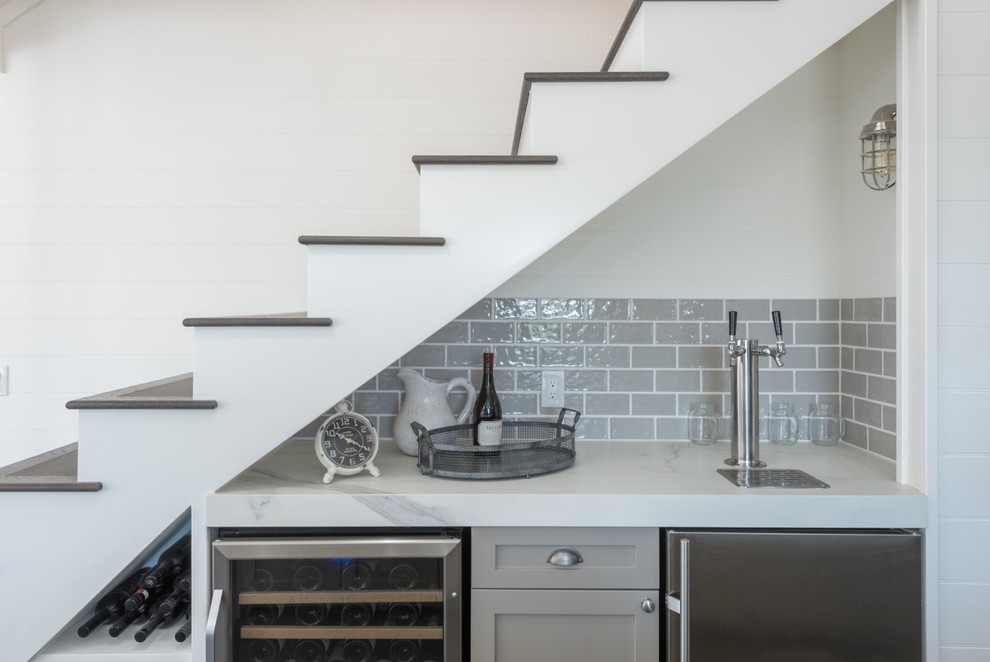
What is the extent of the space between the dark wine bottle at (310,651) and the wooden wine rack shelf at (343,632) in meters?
0.05

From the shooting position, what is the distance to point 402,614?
201cm

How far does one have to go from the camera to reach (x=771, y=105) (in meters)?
2.67

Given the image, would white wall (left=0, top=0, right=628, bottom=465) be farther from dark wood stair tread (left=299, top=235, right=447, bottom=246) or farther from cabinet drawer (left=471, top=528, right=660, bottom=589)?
cabinet drawer (left=471, top=528, right=660, bottom=589)

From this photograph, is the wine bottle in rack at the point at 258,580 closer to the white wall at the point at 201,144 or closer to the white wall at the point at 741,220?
the white wall at the point at 201,144

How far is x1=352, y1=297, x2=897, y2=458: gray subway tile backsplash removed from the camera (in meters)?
2.69

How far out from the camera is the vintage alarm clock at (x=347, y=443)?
2.13m

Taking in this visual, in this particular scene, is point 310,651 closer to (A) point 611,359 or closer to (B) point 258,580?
(B) point 258,580

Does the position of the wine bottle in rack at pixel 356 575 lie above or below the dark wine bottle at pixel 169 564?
above

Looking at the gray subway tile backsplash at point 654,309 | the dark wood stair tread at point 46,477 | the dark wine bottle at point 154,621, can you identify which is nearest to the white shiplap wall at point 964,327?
the gray subway tile backsplash at point 654,309

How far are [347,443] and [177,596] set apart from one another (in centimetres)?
67

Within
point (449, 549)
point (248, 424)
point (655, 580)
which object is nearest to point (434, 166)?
point (248, 424)

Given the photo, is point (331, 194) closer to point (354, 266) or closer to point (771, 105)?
point (354, 266)

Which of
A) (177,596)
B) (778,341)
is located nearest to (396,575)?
(177,596)

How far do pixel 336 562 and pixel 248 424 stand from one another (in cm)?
44
